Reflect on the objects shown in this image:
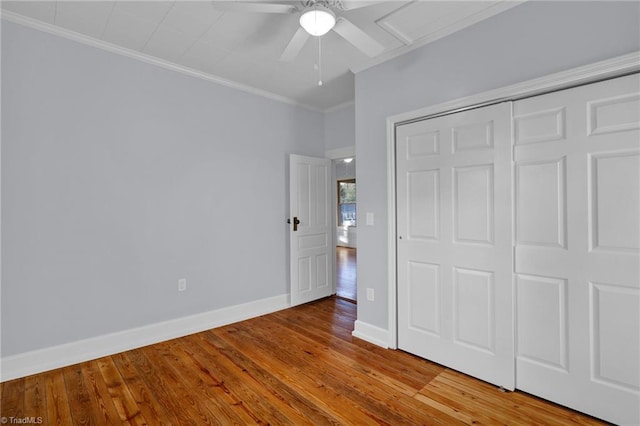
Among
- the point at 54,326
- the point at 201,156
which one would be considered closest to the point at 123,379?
the point at 54,326

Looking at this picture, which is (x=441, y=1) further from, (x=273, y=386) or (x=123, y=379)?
(x=123, y=379)

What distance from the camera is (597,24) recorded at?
1.79 metres

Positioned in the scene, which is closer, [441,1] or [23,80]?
[441,1]

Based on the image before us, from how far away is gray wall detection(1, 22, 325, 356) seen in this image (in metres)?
2.34

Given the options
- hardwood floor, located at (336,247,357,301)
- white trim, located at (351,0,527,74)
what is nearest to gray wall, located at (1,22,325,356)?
hardwood floor, located at (336,247,357,301)

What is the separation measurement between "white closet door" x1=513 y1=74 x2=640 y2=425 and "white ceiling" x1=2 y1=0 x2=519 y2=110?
3.00 feet

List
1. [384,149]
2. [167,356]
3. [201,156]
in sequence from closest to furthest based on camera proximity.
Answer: [167,356] → [384,149] → [201,156]

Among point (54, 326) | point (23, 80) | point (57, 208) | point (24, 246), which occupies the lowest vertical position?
point (54, 326)

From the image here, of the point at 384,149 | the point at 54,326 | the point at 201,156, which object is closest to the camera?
the point at 54,326

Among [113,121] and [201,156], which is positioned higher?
[113,121]

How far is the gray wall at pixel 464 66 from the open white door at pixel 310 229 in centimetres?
118

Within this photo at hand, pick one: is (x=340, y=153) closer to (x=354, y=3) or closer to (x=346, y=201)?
(x=354, y=3)

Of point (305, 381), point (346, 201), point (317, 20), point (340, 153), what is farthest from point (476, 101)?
point (346, 201)

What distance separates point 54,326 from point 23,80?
1.94 meters
